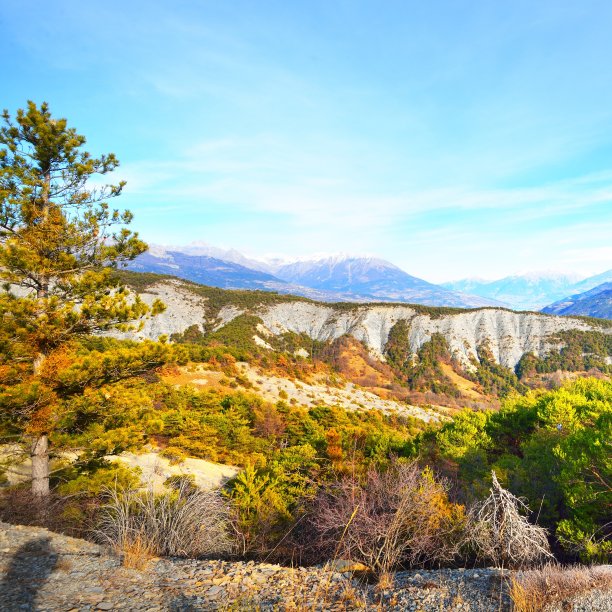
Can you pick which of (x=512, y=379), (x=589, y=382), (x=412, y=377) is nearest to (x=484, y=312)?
(x=512, y=379)

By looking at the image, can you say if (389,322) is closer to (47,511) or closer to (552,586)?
(47,511)

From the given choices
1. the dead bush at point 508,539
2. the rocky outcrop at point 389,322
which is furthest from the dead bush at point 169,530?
the rocky outcrop at point 389,322

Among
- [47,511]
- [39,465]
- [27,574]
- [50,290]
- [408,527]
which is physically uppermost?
[50,290]

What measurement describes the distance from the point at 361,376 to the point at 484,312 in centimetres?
5510

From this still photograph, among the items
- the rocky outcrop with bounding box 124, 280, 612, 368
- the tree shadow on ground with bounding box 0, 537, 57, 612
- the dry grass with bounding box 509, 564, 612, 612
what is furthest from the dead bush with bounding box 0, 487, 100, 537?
the rocky outcrop with bounding box 124, 280, 612, 368

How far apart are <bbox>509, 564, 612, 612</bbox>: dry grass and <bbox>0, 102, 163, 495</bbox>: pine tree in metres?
10.0

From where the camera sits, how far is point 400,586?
548 cm

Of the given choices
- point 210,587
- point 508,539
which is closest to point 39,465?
point 210,587

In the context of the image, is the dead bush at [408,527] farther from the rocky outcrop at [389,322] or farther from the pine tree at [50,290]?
the rocky outcrop at [389,322]

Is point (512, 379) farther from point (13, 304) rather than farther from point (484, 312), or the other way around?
point (13, 304)

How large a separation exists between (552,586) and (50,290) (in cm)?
1306

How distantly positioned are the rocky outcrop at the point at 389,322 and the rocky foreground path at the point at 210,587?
3411 inches

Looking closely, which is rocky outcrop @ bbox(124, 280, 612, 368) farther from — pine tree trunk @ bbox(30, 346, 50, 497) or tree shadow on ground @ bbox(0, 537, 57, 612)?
tree shadow on ground @ bbox(0, 537, 57, 612)

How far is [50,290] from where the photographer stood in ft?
35.4
